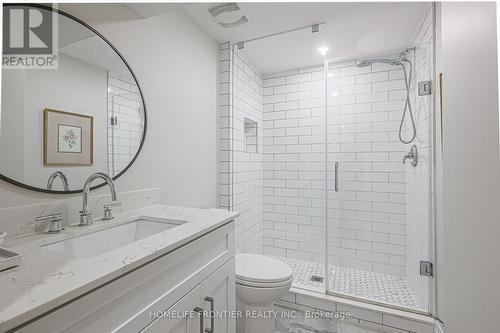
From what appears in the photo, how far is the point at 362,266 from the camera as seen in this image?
2338 millimetres

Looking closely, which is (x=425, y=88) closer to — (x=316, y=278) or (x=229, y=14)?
(x=229, y=14)

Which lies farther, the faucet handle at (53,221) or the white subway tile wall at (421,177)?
the white subway tile wall at (421,177)

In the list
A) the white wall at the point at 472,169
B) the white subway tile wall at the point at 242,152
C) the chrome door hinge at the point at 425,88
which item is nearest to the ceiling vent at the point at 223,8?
the white subway tile wall at the point at 242,152

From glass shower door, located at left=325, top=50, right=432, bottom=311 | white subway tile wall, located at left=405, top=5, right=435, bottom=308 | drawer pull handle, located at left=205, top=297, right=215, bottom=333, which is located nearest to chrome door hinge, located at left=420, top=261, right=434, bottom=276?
white subway tile wall, located at left=405, top=5, right=435, bottom=308

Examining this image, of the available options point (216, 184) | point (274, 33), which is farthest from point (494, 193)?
point (274, 33)

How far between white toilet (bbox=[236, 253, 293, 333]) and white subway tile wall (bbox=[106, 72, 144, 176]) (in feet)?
3.25

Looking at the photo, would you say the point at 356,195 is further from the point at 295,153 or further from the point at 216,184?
the point at 216,184

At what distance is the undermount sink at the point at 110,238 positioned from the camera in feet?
2.87

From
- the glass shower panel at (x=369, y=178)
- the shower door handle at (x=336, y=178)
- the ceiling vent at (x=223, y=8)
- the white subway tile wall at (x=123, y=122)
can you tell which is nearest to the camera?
the white subway tile wall at (x=123, y=122)

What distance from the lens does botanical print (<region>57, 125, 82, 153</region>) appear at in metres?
0.99

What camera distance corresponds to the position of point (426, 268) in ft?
A: 5.48

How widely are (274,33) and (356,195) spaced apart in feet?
5.72

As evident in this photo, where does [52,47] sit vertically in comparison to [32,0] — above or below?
below

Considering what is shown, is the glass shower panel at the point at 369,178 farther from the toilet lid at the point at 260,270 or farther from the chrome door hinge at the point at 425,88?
the toilet lid at the point at 260,270
